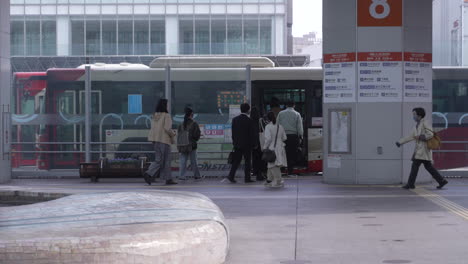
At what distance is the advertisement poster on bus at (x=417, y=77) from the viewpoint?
15664 millimetres

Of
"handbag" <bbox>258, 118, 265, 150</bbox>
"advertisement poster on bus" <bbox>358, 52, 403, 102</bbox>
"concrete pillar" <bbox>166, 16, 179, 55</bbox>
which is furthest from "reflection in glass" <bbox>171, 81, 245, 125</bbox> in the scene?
"concrete pillar" <bbox>166, 16, 179, 55</bbox>

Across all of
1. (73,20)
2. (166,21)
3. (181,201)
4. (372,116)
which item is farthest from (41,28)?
(181,201)

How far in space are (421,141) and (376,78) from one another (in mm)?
1720

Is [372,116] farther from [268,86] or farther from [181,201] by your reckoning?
[181,201]

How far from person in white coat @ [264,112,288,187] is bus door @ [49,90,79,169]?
A: 581 centimetres

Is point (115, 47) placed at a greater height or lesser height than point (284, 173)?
greater

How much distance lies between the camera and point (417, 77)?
15789 mm

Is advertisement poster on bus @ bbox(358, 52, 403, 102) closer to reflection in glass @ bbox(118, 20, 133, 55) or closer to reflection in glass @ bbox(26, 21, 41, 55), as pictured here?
reflection in glass @ bbox(118, 20, 133, 55)

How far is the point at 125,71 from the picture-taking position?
65.3 ft

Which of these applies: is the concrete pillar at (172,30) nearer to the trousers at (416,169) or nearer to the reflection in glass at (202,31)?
the reflection in glass at (202,31)

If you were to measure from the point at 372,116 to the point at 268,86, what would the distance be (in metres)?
4.79

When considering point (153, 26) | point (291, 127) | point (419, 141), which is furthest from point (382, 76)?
point (153, 26)

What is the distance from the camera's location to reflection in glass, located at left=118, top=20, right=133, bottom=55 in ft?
159

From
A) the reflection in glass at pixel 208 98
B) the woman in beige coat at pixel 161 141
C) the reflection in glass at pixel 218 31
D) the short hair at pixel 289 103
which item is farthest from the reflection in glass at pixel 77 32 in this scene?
the woman in beige coat at pixel 161 141
